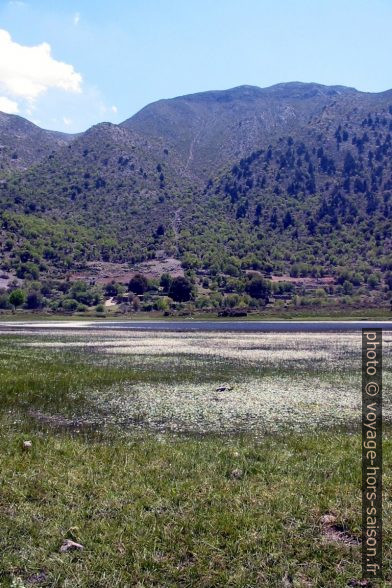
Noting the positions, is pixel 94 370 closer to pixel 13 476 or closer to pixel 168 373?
→ pixel 168 373

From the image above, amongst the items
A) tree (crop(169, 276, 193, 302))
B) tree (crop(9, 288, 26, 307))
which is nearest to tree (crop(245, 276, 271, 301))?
tree (crop(169, 276, 193, 302))

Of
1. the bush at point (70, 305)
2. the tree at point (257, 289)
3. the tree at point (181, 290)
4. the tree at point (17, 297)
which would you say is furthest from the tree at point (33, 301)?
the tree at point (257, 289)

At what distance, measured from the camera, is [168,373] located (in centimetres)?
3897

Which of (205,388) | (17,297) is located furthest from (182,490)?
(17,297)

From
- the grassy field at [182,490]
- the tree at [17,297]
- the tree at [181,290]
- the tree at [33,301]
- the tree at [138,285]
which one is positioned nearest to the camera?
the grassy field at [182,490]

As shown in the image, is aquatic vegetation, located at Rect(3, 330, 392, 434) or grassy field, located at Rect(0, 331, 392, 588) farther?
aquatic vegetation, located at Rect(3, 330, 392, 434)

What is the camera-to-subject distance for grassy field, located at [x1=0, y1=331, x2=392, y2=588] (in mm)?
9828

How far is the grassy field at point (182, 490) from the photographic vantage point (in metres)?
9.83

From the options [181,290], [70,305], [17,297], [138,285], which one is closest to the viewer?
[17,297]

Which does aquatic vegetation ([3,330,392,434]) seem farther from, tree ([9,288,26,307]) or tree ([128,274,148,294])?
tree ([128,274,148,294])

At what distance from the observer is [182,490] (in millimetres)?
12773

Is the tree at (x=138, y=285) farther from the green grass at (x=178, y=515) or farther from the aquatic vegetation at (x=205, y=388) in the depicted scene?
the green grass at (x=178, y=515)

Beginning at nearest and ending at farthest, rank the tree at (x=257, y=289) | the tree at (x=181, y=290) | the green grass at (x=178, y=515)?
the green grass at (x=178, y=515) < the tree at (x=181, y=290) < the tree at (x=257, y=289)

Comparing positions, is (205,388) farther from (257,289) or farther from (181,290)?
(257,289)
